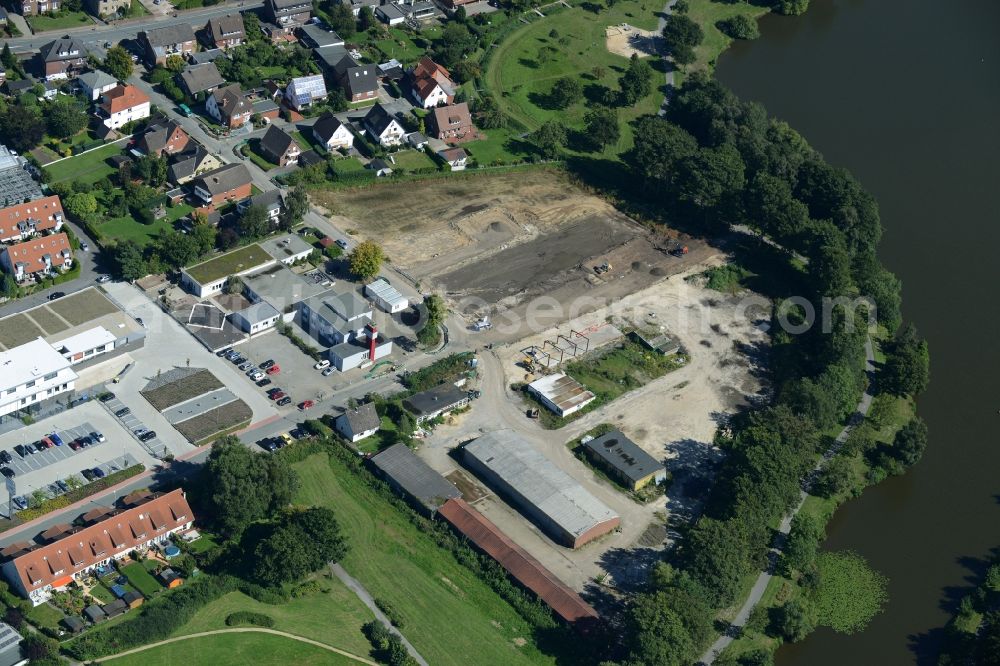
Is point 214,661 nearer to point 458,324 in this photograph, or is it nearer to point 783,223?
point 458,324

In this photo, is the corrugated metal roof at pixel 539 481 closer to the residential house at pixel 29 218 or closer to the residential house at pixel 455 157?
the residential house at pixel 455 157

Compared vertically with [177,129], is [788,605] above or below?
below

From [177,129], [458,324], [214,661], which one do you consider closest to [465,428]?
[458,324]

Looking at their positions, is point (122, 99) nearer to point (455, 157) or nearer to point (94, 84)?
point (94, 84)

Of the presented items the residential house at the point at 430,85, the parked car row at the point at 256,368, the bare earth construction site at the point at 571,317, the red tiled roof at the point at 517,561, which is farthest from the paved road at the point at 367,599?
the residential house at the point at 430,85

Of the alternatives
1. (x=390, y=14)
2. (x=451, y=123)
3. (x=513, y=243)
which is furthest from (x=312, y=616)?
(x=390, y=14)

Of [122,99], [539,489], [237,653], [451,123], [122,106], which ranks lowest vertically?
[237,653]
